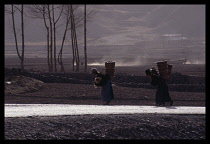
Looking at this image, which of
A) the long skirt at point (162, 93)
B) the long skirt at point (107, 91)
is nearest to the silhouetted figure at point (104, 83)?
the long skirt at point (107, 91)

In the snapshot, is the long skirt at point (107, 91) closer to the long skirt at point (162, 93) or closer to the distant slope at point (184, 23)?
the long skirt at point (162, 93)


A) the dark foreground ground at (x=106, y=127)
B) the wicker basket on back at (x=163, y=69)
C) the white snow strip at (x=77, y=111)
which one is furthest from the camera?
the wicker basket on back at (x=163, y=69)

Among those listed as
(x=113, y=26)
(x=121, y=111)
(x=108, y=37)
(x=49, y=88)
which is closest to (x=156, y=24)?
(x=113, y=26)

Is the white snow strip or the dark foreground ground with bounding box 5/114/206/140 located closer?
the dark foreground ground with bounding box 5/114/206/140

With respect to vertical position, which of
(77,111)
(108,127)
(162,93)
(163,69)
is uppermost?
(163,69)

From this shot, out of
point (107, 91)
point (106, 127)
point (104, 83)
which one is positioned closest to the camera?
point (106, 127)

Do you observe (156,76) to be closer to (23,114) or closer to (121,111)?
(121,111)

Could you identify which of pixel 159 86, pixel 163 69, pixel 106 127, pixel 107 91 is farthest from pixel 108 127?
pixel 163 69

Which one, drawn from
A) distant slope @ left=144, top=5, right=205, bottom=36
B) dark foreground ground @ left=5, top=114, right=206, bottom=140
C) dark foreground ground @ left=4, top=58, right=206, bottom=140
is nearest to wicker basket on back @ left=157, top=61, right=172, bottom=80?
dark foreground ground @ left=4, top=58, right=206, bottom=140

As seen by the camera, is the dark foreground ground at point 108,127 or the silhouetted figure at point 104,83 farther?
the silhouetted figure at point 104,83

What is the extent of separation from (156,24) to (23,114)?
181m

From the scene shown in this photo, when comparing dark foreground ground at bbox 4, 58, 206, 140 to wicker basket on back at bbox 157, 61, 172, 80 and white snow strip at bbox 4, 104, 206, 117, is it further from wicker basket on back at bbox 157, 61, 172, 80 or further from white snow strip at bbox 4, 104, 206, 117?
wicker basket on back at bbox 157, 61, 172, 80

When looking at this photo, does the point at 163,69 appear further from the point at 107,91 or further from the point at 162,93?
the point at 107,91

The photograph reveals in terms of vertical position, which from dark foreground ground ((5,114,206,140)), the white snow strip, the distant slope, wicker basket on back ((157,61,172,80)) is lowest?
dark foreground ground ((5,114,206,140))
